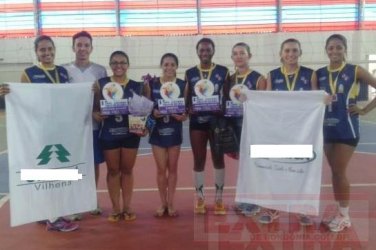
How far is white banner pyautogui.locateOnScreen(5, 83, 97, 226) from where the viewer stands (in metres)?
3.65

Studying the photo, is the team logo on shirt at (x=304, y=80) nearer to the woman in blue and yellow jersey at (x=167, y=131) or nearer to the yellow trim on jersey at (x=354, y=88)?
the yellow trim on jersey at (x=354, y=88)

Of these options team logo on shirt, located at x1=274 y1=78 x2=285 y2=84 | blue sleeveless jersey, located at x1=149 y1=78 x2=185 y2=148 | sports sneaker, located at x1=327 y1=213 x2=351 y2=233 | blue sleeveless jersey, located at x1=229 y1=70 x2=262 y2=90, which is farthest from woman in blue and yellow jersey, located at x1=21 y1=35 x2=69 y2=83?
sports sneaker, located at x1=327 y1=213 x2=351 y2=233

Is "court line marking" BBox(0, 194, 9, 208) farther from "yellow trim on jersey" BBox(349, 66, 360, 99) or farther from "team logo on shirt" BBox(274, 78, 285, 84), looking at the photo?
"yellow trim on jersey" BBox(349, 66, 360, 99)

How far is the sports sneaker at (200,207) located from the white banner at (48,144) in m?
1.10

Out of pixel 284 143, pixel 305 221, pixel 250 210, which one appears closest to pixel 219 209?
pixel 250 210

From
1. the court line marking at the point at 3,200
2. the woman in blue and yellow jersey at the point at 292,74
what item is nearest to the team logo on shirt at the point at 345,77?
the woman in blue and yellow jersey at the point at 292,74

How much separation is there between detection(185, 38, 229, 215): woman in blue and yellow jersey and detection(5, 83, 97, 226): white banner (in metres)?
0.96

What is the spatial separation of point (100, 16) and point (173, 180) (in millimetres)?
13085

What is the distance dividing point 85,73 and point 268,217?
218 centimetres

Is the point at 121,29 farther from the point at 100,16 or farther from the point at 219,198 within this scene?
the point at 219,198

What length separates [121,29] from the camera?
16.3 m

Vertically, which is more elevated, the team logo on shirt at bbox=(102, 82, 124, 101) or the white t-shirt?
the white t-shirt

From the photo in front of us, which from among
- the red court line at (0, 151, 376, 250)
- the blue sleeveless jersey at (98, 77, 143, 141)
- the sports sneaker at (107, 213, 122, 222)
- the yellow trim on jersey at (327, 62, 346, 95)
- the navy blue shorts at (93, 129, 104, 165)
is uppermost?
the yellow trim on jersey at (327, 62, 346, 95)

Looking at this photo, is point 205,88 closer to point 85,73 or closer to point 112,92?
point 112,92
